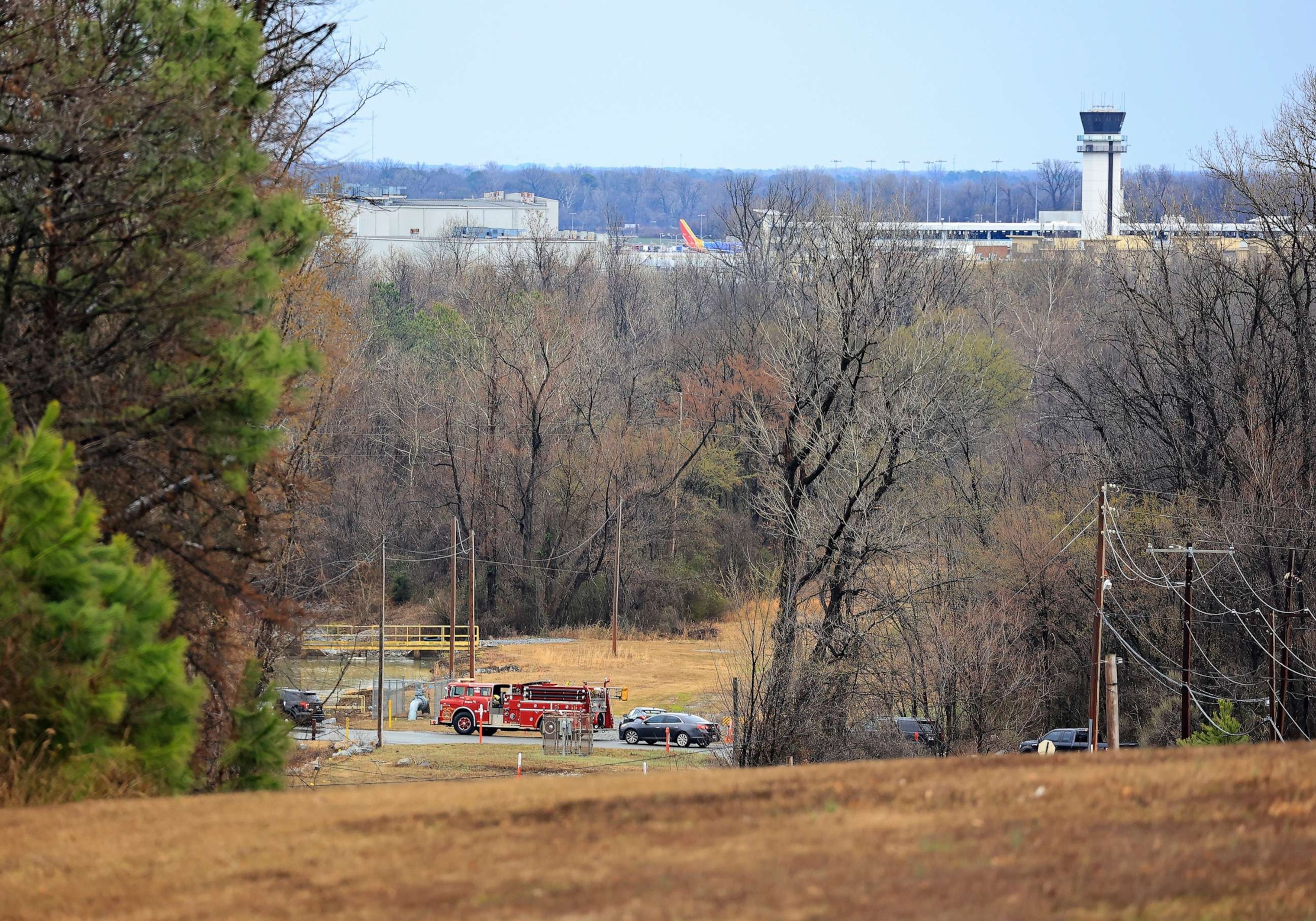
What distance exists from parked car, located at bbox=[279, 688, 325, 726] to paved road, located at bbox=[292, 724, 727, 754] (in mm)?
438

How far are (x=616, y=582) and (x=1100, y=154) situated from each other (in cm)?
11544

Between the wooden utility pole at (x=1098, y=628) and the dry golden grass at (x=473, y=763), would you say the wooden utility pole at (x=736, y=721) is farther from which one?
the wooden utility pole at (x=1098, y=628)

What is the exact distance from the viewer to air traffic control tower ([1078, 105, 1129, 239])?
495 feet

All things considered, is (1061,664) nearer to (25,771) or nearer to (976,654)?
(976,654)

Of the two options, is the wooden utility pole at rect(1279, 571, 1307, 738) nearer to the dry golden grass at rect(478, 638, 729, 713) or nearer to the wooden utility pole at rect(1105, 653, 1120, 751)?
the wooden utility pole at rect(1105, 653, 1120, 751)

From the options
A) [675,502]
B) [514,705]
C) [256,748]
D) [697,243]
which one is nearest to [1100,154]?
[697,243]

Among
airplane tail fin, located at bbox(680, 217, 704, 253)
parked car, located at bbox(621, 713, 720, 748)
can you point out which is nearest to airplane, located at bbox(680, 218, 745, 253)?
airplane tail fin, located at bbox(680, 217, 704, 253)

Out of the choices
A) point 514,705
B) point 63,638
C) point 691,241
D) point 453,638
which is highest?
point 691,241

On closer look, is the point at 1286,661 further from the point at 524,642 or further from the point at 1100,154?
the point at 1100,154

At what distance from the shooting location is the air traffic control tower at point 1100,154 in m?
151

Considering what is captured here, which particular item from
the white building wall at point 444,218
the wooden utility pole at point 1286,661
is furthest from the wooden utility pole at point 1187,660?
the white building wall at point 444,218

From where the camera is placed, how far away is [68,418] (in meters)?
11.3

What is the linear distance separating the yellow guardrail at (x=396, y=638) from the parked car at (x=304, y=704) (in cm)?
856

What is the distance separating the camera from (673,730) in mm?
36500
